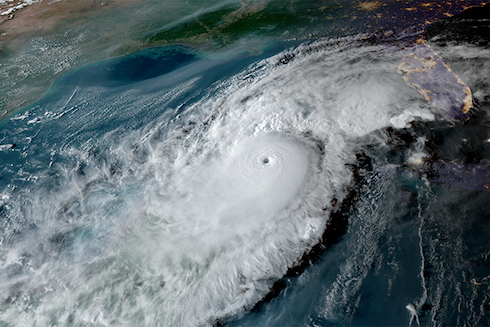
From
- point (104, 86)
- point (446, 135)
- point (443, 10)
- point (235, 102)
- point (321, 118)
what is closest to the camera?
point (446, 135)

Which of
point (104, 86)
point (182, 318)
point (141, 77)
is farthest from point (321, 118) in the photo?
point (104, 86)

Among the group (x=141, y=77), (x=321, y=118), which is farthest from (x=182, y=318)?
(x=141, y=77)

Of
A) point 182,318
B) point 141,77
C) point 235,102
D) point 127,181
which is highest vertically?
point 141,77

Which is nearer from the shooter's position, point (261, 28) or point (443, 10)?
point (443, 10)

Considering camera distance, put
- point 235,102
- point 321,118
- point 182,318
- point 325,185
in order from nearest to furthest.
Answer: point 182,318, point 325,185, point 321,118, point 235,102

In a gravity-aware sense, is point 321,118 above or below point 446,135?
above

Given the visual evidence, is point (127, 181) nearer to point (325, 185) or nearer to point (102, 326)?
point (102, 326)
